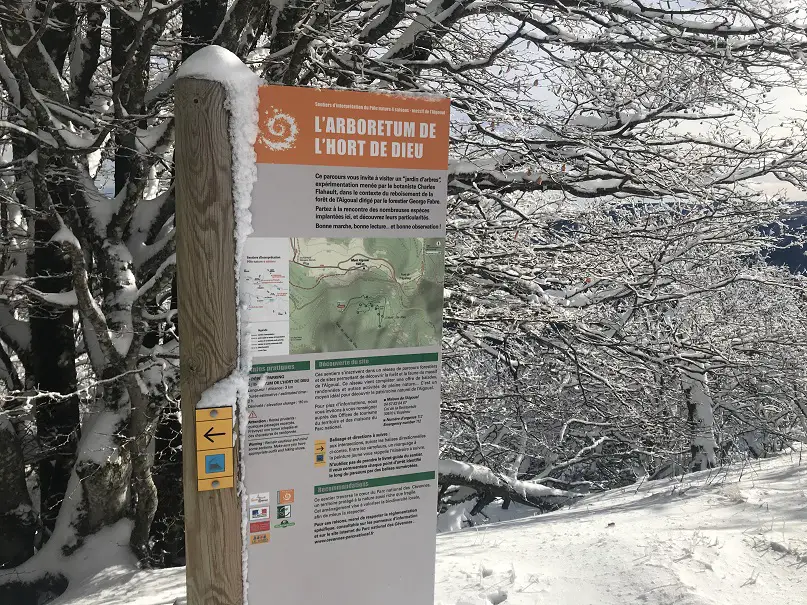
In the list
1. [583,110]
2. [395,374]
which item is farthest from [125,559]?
[583,110]

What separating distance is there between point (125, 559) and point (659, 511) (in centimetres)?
434

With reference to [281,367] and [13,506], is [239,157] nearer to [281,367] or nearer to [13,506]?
[281,367]

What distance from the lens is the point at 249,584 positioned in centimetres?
238

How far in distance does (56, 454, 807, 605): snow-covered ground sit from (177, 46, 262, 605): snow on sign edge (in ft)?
6.29

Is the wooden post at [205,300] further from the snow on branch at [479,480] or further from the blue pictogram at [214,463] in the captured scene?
the snow on branch at [479,480]

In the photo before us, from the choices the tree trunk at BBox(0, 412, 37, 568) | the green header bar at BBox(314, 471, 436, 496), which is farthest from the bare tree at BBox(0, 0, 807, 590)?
the green header bar at BBox(314, 471, 436, 496)

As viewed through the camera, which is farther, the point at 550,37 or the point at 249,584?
the point at 550,37

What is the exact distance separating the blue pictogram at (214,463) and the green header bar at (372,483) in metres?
0.40

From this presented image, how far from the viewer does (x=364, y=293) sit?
2.50 m

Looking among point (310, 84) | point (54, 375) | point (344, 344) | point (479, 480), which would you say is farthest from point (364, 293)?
point (479, 480)

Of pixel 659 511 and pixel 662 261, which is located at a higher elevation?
pixel 662 261

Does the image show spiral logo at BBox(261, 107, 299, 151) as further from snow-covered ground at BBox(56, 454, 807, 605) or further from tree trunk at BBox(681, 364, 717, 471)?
tree trunk at BBox(681, 364, 717, 471)

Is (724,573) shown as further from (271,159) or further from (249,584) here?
(271,159)

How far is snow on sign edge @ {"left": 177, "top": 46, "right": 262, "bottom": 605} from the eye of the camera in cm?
219
